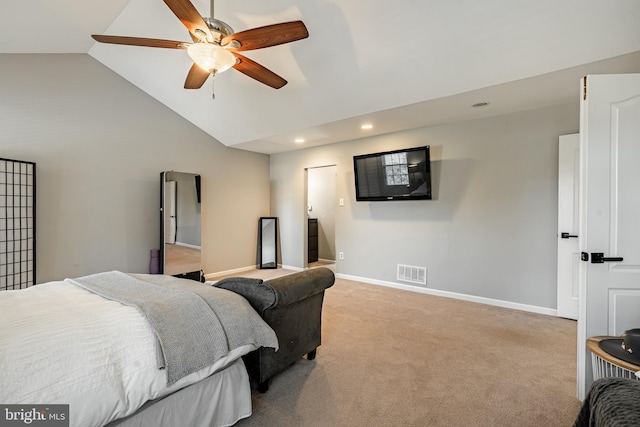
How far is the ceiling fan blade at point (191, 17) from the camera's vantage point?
176cm

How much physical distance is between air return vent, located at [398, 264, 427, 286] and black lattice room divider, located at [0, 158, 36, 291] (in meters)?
4.75

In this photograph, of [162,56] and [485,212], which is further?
[485,212]

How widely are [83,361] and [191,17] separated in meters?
1.98

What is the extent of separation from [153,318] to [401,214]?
379 cm

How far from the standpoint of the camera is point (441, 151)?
4.16 meters

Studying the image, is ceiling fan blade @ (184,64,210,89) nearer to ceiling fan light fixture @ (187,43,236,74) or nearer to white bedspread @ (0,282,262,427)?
ceiling fan light fixture @ (187,43,236,74)

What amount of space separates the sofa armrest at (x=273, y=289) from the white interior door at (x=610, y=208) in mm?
1797

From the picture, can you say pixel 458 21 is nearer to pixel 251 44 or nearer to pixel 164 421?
pixel 251 44

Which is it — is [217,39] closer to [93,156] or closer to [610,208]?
[610,208]

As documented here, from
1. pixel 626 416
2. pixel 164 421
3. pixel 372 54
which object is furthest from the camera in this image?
pixel 372 54

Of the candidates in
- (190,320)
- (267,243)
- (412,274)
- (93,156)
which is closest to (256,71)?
(190,320)

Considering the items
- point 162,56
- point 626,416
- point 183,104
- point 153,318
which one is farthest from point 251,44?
point 183,104

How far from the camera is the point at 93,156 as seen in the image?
3994mm

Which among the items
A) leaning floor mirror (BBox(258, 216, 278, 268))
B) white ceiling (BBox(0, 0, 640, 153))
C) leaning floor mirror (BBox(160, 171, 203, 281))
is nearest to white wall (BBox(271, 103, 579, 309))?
white ceiling (BBox(0, 0, 640, 153))
